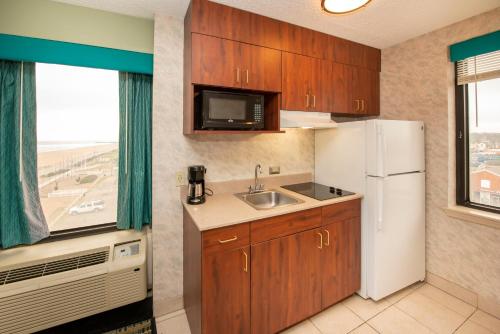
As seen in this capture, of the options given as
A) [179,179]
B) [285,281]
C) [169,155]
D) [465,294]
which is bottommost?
[465,294]

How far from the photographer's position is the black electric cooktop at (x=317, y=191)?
1.91 m

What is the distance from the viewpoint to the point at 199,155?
192 centimetres

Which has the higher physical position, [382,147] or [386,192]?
[382,147]

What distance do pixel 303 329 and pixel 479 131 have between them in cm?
230

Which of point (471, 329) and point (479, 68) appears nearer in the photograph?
point (471, 329)

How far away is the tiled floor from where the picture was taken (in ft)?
5.40

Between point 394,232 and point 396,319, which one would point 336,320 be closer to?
point 396,319

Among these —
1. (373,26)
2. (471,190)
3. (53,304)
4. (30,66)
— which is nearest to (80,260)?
(53,304)

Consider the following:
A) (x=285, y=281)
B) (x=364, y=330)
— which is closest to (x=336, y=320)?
(x=364, y=330)

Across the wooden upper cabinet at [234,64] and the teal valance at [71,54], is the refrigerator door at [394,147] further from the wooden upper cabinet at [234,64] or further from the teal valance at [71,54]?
the teal valance at [71,54]

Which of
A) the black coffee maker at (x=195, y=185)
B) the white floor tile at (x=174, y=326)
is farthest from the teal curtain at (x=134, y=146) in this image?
the white floor tile at (x=174, y=326)

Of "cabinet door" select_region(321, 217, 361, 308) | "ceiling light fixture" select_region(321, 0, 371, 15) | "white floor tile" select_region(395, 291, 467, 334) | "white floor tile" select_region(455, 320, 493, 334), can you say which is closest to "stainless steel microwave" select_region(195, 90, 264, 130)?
"ceiling light fixture" select_region(321, 0, 371, 15)

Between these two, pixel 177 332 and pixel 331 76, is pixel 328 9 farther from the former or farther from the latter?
pixel 177 332

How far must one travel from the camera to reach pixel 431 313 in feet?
5.91
